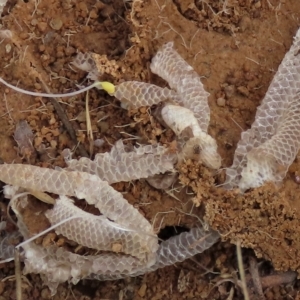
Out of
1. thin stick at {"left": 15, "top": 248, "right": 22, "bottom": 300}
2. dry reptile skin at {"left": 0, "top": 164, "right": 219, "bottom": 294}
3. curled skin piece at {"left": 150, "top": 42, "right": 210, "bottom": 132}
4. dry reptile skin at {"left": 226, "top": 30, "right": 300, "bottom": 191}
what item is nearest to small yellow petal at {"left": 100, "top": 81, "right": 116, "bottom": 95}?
curled skin piece at {"left": 150, "top": 42, "right": 210, "bottom": 132}

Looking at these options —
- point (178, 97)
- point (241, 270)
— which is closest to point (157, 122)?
point (178, 97)

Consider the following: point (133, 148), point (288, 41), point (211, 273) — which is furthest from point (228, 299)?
point (288, 41)

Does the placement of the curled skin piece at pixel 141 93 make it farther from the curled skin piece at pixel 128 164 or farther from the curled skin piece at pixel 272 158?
the curled skin piece at pixel 272 158

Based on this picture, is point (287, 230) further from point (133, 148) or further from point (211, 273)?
point (133, 148)

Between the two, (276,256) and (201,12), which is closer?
(276,256)

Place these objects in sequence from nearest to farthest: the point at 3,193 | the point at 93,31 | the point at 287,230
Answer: the point at 287,230 → the point at 3,193 → the point at 93,31

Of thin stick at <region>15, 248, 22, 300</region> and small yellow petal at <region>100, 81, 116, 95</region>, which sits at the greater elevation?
small yellow petal at <region>100, 81, 116, 95</region>

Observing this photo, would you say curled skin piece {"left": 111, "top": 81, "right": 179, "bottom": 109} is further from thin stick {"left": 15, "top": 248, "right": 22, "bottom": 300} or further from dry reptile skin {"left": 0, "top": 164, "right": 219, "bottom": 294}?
thin stick {"left": 15, "top": 248, "right": 22, "bottom": 300}

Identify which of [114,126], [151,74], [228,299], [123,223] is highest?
[151,74]
